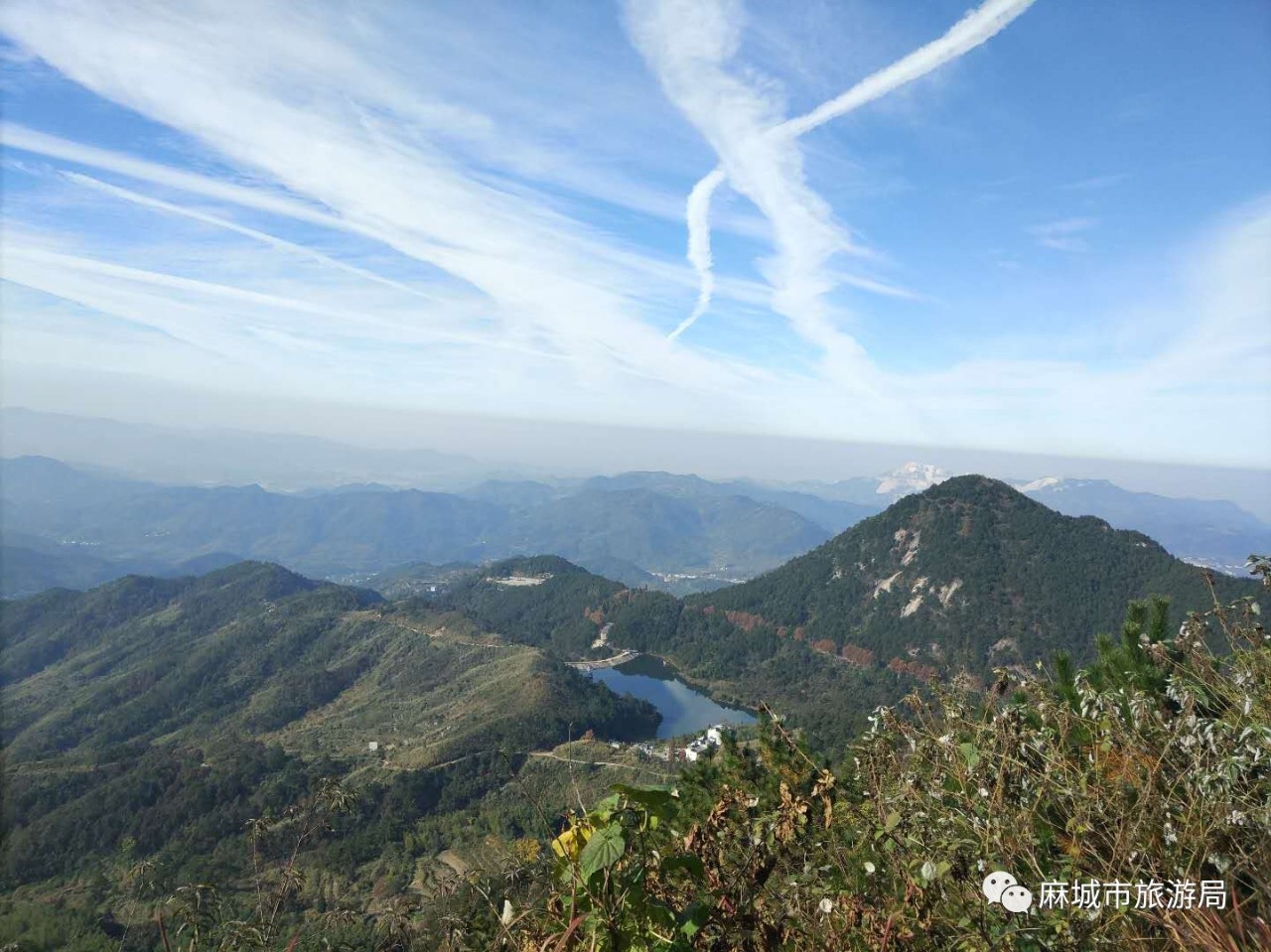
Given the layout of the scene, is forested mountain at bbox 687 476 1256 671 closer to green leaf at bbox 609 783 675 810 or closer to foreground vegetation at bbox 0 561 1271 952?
foreground vegetation at bbox 0 561 1271 952

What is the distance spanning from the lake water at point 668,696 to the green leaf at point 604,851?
231 ft

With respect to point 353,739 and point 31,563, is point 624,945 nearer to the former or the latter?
point 353,739

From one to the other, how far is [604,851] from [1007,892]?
1312 mm

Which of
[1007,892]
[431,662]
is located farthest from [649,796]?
[431,662]

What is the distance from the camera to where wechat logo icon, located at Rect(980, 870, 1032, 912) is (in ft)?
5.99

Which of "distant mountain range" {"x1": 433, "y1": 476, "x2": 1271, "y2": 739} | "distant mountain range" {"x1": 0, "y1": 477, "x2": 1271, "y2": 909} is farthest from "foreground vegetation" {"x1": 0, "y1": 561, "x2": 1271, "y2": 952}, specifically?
"distant mountain range" {"x1": 433, "y1": 476, "x2": 1271, "y2": 739}

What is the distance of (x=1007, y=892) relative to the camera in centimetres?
188

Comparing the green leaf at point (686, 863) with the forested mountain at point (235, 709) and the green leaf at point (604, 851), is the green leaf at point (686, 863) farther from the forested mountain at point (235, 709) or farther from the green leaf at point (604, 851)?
the forested mountain at point (235, 709)

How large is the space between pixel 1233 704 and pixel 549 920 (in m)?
3.37

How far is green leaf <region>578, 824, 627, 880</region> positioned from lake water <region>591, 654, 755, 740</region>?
70265 millimetres

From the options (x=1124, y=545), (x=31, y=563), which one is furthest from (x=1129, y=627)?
(x=31, y=563)

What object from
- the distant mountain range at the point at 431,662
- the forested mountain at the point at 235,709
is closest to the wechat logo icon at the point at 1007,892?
the forested mountain at the point at 235,709

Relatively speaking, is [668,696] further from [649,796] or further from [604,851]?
[604,851]

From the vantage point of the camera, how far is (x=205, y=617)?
117 m
